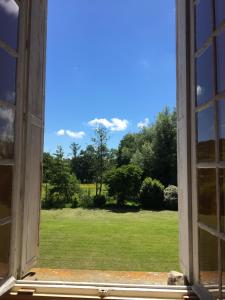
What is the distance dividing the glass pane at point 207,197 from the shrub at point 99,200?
12231mm

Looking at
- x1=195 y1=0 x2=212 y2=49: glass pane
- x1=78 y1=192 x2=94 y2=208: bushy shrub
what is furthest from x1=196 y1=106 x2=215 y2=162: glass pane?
x1=78 y1=192 x2=94 y2=208: bushy shrub

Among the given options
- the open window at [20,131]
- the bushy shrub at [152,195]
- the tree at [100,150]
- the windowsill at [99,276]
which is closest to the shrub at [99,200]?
the bushy shrub at [152,195]

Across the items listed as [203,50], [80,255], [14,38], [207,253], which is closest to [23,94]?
[14,38]

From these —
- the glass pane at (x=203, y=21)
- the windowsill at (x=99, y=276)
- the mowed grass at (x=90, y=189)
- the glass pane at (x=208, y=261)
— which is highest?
the glass pane at (x=203, y=21)

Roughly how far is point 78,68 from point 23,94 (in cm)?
1676

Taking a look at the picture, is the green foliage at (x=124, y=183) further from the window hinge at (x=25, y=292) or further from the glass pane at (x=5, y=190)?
the glass pane at (x=5, y=190)

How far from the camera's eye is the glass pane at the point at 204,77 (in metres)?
1.53

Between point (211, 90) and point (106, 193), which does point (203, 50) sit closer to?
point (211, 90)

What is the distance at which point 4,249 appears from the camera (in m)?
1.66

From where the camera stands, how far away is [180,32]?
6.96 ft

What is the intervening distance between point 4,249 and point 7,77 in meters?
0.86

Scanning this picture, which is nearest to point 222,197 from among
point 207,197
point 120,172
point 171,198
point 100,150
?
point 207,197

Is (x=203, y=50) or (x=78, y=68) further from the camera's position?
(x=78, y=68)

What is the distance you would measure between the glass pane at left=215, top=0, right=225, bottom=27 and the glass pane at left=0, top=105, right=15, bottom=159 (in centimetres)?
104
